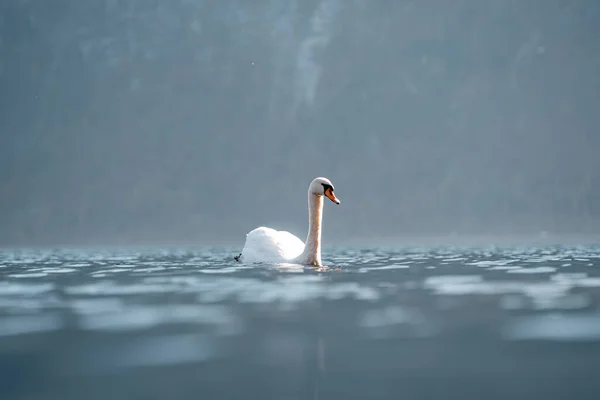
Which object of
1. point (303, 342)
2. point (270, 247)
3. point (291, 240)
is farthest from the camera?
point (291, 240)

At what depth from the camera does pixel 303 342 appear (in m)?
9.69

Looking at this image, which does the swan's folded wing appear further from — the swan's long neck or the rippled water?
the rippled water

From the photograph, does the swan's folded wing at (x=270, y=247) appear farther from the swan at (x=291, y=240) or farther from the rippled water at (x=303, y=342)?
the rippled water at (x=303, y=342)

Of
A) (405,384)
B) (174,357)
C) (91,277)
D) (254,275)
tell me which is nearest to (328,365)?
(405,384)

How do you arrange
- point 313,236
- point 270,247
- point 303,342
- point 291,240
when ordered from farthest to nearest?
1. point 291,240
2. point 270,247
3. point 313,236
4. point 303,342

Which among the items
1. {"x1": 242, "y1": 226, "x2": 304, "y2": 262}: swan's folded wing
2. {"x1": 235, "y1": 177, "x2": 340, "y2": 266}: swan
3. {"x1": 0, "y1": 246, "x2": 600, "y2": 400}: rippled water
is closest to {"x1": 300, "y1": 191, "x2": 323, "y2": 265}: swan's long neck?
{"x1": 235, "y1": 177, "x2": 340, "y2": 266}: swan

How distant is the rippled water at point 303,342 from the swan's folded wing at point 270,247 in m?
7.42

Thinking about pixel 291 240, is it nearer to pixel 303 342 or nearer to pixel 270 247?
pixel 270 247

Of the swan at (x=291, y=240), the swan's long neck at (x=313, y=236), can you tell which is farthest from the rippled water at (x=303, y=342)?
the swan at (x=291, y=240)

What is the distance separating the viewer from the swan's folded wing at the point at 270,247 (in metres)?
25.5

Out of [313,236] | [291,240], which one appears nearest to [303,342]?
[313,236]

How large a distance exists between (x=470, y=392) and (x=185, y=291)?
10988mm

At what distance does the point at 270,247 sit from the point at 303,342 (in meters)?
16.0

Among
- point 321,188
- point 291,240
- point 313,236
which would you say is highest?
point 321,188
